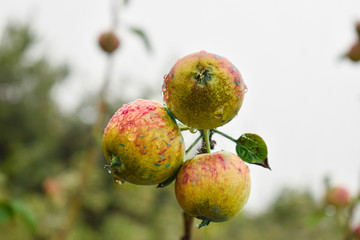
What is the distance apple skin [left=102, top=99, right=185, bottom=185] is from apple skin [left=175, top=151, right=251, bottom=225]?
0.25 feet

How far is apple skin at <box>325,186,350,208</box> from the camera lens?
3.87 m

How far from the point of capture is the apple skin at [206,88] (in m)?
1.11

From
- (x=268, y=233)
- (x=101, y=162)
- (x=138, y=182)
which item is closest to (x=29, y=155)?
(x=101, y=162)

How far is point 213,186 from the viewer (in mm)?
1113

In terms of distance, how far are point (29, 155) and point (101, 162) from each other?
4324 mm

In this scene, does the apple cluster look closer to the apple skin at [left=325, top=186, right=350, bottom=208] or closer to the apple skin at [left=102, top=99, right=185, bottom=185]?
the apple skin at [left=102, top=99, right=185, bottom=185]

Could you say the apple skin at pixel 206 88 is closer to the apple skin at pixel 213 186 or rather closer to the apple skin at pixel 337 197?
the apple skin at pixel 213 186

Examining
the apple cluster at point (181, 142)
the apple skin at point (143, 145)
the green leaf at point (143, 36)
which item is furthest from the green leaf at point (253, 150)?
the green leaf at point (143, 36)

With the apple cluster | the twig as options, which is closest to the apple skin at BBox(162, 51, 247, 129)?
the apple cluster

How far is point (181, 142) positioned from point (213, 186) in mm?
185

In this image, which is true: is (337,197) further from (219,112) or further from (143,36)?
(219,112)

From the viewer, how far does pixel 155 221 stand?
64.5ft

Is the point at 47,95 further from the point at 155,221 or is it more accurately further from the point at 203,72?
the point at 203,72

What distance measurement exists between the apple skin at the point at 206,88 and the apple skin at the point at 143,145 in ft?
0.29
